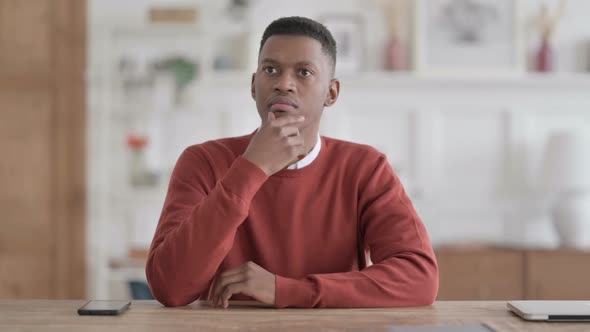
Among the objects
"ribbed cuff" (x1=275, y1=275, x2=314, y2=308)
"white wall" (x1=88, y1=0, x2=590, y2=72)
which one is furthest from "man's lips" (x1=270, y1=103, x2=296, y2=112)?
"white wall" (x1=88, y1=0, x2=590, y2=72)

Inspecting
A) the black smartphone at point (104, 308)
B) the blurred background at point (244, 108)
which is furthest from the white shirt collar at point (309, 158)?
the blurred background at point (244, 108)

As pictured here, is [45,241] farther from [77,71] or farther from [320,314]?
[320,314]

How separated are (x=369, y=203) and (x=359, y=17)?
2.51 metres

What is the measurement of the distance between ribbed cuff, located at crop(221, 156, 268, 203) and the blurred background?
252 cm

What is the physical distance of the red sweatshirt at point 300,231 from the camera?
4.40 feet

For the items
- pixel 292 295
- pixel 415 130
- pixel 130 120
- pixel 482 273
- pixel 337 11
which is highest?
pixel 337 11

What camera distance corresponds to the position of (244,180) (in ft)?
4.46

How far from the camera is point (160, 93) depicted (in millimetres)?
3754

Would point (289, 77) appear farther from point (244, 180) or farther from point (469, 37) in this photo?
point (469, 37)

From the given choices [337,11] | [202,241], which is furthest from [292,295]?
[337,11]

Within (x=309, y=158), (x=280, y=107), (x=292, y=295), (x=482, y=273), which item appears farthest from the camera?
(x=482, y=273)

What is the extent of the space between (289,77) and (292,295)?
510 mm

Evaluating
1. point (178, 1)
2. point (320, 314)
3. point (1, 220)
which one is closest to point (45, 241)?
point (1, 220)

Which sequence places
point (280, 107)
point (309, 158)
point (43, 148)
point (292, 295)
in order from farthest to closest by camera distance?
point (43, 148)
point (309, 158)
point (280, 107)
point (292, 295)
